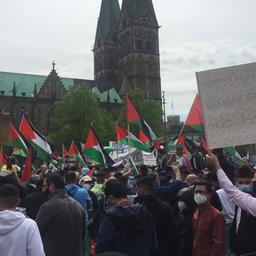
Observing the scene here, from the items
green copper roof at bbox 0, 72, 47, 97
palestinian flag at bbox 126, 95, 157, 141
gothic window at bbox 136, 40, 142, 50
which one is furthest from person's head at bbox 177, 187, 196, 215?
gothic window at bbox 136, 40, 142, 50

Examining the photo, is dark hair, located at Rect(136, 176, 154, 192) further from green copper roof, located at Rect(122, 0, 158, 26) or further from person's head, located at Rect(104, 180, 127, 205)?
A: green copper roof, located at Rect(122, 0, 158, 26)

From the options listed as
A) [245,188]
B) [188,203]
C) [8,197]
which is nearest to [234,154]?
[188,203]

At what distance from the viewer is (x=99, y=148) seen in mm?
15180

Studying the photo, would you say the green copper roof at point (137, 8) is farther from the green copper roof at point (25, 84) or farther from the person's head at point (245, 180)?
the person's head at point (245, 180)

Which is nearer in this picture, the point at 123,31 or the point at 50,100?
the point at 50,100

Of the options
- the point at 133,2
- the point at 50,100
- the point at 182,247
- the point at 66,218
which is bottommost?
the point at 182,247

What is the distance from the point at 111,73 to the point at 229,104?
85717mm

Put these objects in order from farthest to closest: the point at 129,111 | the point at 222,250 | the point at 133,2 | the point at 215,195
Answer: the point at 133,2 → the point at 129,111 → the point at 215,195 → the point at 222,250

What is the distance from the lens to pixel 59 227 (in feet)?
17.8

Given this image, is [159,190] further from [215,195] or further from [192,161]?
[192,161]

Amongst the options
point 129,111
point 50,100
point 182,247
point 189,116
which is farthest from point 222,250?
point 50,100

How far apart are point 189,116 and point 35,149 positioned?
6579 mm

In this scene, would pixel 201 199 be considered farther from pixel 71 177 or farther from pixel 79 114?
pixel 79 114

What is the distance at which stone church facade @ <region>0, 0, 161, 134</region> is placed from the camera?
7525 cm
